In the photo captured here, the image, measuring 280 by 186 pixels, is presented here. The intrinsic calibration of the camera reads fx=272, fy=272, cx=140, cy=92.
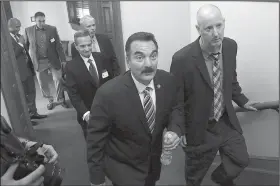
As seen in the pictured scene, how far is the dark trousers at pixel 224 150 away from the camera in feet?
6.23

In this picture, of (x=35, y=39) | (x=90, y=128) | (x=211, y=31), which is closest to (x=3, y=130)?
(x=90, y=128)

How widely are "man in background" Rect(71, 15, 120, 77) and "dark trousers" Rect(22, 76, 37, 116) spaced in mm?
321

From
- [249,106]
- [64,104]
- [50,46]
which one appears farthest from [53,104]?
[249,106]

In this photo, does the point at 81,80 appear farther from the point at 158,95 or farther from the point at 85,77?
the point at 158,95

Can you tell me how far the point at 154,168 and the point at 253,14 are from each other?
1198 millimetres

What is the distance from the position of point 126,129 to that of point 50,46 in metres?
0.73

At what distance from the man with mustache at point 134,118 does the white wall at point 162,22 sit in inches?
12.9

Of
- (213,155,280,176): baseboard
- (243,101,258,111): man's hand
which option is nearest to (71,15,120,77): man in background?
(243,101,258,111): man's hand

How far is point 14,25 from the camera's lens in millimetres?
1506

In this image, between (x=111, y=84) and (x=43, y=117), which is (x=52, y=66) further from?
(x=111, y=84)

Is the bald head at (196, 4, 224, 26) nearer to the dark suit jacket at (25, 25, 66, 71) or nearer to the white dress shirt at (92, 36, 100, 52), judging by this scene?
the white dress shirt at (92, 36, 100, 52)

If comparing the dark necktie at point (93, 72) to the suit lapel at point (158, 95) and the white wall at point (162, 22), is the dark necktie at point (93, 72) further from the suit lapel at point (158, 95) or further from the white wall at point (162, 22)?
the suit lapel at point (158, 95)

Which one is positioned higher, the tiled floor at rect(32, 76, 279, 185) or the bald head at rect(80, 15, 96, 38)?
the bald head at rect(80, 15, 96, 38)

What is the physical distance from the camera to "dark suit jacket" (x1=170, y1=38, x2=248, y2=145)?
176 cm
